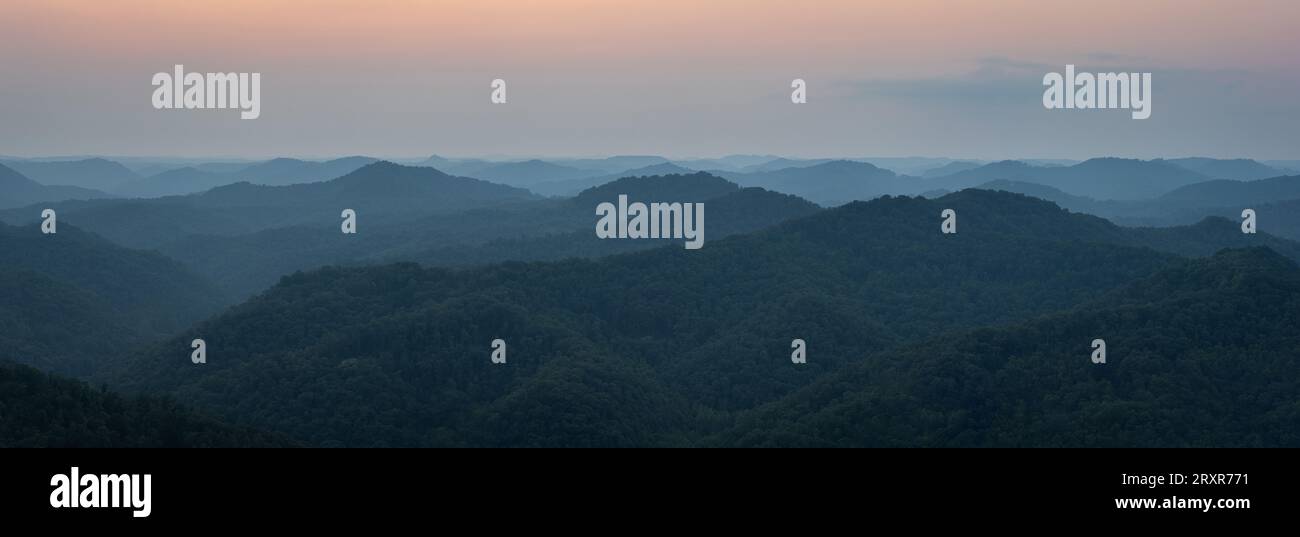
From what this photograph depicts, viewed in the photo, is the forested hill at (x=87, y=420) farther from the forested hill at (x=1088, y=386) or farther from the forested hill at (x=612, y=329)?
the forested hill at (x=1088, y=386)

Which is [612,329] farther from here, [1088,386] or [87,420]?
[87,420]

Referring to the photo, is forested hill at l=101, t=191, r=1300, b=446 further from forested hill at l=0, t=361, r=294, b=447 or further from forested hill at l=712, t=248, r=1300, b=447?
forested hill at l=0, t=361, r=294, b=447

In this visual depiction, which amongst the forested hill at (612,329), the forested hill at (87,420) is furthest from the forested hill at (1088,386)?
the forested hill at (87,420)

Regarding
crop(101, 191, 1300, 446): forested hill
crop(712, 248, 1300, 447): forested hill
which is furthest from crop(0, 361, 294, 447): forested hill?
crop(712, 248, 1300, 447): forested hill

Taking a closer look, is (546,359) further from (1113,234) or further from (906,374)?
(1113,234)

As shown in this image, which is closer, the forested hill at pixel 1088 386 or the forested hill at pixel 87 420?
the forested hill at pixel 87 420

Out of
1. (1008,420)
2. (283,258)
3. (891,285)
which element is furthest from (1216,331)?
(283,258)
